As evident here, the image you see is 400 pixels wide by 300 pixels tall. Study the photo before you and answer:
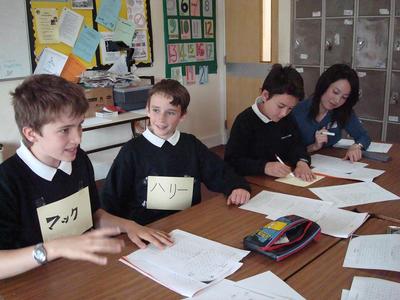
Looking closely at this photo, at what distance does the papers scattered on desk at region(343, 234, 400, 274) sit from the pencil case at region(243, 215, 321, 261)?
0.12m

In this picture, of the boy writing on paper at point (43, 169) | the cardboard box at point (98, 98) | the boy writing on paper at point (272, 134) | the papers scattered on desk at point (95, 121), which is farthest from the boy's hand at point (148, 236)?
the cardboard box at point (98, 98)

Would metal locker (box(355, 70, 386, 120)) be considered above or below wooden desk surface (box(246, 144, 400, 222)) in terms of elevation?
above

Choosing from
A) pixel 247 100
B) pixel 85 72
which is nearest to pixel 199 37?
pixel 247 100

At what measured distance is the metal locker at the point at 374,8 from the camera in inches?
148

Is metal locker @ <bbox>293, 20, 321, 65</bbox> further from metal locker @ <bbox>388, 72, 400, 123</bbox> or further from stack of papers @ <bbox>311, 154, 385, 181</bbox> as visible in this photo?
stack of papers @ <bbox>311, 154, 385, 181</bbox>

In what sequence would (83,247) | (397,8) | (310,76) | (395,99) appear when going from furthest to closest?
(310,76) < (395,99) < (397,8) < (83,247)

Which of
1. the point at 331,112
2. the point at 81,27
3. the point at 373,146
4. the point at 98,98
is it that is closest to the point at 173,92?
the point at 331,112

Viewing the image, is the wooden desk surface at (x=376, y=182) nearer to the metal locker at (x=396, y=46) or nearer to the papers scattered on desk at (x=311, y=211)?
the papers scattered on desk at (x=311, y=211)

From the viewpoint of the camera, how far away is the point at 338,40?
13.7 ft

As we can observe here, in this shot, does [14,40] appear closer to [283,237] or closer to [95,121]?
[95,121]

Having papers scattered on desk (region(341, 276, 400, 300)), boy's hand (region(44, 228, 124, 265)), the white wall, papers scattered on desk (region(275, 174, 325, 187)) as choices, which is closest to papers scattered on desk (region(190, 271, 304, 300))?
papers scattered on desk (region(341, 276, 400, 300))

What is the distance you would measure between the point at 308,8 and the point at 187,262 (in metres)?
3.78

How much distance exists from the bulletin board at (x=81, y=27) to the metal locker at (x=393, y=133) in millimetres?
2505

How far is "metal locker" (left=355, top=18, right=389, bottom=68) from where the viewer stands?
385cm
